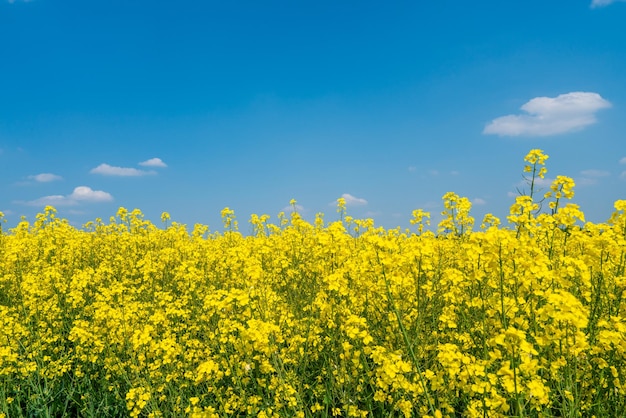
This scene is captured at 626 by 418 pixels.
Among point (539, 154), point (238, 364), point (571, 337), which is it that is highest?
point (539, 154)

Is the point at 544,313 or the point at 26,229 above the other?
the point at 26,229

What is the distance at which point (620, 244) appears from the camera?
3.71 m

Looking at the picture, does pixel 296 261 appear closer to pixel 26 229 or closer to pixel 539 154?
pixel 539 154

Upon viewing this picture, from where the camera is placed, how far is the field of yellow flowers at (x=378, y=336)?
293 cm

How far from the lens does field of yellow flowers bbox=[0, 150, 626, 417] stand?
2.93 meters

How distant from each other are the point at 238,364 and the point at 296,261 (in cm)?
287

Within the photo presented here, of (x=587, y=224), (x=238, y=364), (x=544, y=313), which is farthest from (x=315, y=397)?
(x=587, y=224)

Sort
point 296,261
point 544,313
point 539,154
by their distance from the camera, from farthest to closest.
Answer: point 296,261, point 539,154, point 544,313

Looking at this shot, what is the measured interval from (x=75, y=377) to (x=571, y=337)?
15.8 ft

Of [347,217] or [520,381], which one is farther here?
[347,217]

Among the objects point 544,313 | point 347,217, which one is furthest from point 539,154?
point 347,217

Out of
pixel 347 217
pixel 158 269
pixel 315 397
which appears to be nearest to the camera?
pixel 315 397

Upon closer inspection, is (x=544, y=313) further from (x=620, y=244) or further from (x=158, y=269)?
(x=158, y=269)

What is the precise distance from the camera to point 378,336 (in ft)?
13.4
